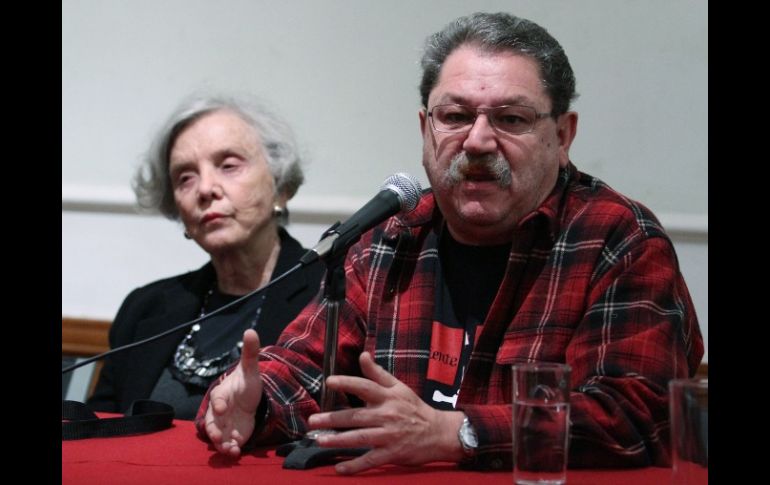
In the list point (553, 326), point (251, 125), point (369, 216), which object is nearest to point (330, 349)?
point (369, 216)

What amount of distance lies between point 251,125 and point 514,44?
1.26 meters

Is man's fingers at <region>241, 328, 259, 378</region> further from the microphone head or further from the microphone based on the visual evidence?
the microphone head

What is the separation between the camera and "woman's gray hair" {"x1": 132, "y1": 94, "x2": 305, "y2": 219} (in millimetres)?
3027

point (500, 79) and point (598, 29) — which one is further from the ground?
point (598, 29)

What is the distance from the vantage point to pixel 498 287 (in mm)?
2023

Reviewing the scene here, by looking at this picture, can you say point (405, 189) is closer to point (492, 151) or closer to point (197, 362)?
point (492, 151)

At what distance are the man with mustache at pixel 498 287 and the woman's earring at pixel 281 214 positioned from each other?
0.89m

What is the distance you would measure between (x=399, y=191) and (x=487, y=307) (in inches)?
19.5

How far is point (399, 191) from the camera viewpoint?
1591mm

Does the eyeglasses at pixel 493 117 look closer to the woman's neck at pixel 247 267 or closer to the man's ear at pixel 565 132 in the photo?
the man's ear at pixel 565 132

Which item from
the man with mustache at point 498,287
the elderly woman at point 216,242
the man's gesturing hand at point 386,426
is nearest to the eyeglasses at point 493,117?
the man with mustache at point 498,287

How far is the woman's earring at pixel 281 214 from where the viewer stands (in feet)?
9.87

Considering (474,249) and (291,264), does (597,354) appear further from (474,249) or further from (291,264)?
(291,264)
